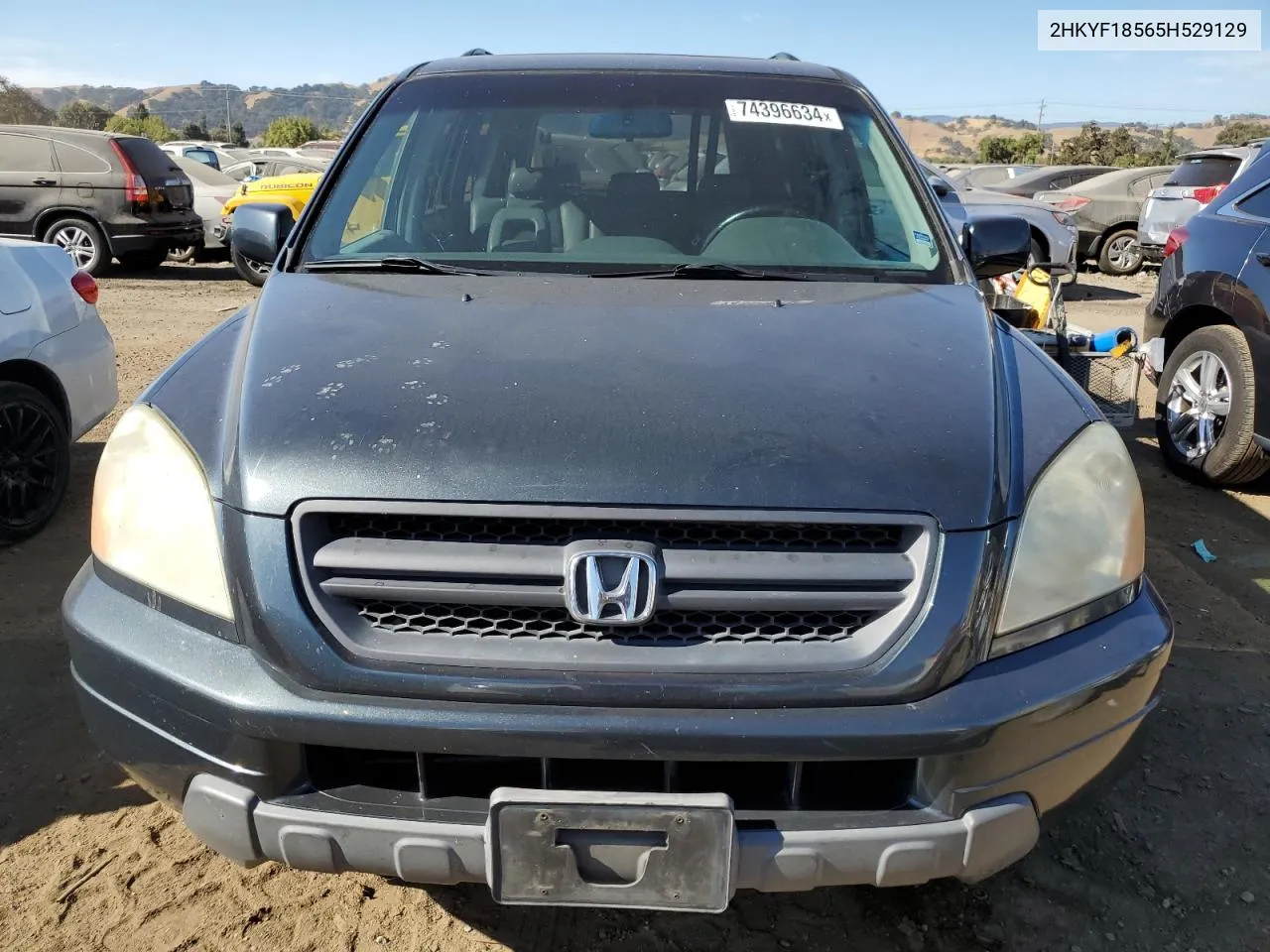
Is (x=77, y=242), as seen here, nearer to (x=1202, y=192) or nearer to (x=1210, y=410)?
(x=1210, y=410)

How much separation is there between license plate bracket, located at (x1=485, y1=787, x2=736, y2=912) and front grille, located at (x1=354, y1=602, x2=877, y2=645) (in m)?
0.26

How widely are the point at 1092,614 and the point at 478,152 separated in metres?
2.18

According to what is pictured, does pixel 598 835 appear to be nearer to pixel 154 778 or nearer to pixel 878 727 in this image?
pixel 878 727

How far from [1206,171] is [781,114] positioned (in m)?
11.7

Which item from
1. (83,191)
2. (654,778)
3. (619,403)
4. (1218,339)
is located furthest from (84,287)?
(83,191)

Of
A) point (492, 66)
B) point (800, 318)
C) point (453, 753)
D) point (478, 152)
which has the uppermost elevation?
point (492, 66)

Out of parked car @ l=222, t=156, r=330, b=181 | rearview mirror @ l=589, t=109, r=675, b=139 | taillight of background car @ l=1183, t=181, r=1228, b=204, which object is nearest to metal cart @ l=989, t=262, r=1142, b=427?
rearview mirror @ l=589, t=109, r=675, b=139

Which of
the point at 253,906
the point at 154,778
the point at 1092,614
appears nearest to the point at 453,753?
the point at 154,778

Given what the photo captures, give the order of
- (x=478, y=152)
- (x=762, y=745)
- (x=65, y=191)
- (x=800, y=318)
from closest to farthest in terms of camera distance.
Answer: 1. (x=762, y=745)
2. (x=800, y=318)
3. (x=478, y=152)
4. (x=65, y=191)

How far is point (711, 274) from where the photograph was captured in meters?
2.70

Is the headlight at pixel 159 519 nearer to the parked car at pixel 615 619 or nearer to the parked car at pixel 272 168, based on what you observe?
the parked car at pixel 615 619

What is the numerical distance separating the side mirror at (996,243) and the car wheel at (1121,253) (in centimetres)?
1349

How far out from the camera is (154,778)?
1.93 m

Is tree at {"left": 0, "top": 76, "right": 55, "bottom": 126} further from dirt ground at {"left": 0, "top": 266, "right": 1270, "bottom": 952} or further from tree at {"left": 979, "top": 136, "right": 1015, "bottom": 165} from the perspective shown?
dirt ground at {"left": 0, "top": 266, "right": 1270, "bottom": 952}
